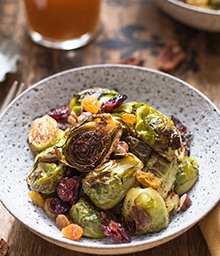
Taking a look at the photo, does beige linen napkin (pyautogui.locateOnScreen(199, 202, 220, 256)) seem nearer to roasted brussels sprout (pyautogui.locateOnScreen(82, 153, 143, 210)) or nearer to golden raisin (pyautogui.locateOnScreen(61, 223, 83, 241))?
roasted brussels sprout (pyautogui.locateOnScreen(82, 153, 143, 210))

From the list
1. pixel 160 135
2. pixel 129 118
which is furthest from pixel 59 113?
pixel 160 135

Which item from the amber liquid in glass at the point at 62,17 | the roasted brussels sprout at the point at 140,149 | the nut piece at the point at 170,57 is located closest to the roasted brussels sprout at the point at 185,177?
the roasted brussels sprout at the point at 140,149

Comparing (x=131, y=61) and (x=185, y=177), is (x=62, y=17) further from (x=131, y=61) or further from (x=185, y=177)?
A: (x=185, y=177)

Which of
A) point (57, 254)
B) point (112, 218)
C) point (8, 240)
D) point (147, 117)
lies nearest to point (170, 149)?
point (147, 117)

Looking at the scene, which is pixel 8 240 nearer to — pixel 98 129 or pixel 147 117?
pixel 98 129

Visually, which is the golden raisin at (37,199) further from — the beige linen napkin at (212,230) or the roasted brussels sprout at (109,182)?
the beige linen napkin at (212,230)

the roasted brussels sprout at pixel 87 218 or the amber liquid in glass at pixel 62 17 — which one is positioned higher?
the amber liquid in glass at pixel 62 17

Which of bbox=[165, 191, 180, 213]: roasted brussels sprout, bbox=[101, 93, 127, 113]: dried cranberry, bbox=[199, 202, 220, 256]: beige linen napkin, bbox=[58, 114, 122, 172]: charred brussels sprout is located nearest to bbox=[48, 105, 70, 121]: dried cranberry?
bbox=[101, 93, 127, 113]: dried cranberry
